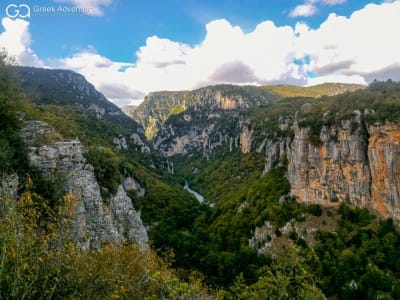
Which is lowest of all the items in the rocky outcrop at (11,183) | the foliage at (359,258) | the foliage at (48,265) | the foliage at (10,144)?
the foliage at (359,258)

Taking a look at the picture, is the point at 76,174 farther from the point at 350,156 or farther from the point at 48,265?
the point at 350,156

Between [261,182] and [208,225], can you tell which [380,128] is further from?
[208,225]

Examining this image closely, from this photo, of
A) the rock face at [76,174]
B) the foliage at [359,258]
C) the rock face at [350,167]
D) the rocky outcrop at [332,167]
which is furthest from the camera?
the rocky outcrop at [332,167]

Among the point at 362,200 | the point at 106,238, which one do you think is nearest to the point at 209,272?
the point at 362,200

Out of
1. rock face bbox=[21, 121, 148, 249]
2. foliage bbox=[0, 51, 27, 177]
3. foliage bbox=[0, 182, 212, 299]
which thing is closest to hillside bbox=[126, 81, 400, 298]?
rock face bbox=[21, 121, 148, 249]

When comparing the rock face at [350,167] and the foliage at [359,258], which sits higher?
the rock face at [350,167]

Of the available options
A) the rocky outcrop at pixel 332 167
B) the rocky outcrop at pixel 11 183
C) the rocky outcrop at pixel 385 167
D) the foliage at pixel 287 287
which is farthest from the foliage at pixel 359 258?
the rocky outcrop at pixel 11 183

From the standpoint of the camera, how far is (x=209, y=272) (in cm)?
4159

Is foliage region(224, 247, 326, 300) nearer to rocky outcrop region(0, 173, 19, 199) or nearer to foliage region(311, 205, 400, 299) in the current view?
rocky outcrop region(0, 173, 19, 199)

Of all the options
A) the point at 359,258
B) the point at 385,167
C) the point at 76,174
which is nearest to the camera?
the point at 76,174

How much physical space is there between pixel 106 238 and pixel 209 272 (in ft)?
97.2

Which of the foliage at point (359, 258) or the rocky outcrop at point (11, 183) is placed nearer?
the rocky outcrop at point (11, 183)

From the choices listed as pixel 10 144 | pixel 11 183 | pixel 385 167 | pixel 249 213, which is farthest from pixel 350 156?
pixel 11 183

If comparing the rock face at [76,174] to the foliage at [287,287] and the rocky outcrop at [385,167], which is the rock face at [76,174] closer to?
the foliage at [287,287]
